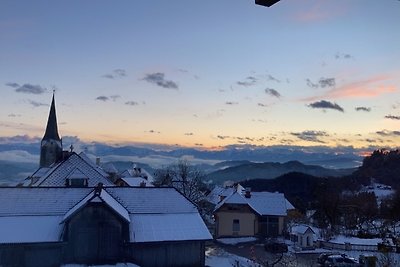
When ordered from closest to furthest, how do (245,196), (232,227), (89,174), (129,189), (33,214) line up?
(33,214)
(129,189)
(89,174)
(232,227)
(245,196)

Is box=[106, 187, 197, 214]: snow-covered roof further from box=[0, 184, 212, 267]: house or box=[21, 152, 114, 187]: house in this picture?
box=[21, 152, 114, 187]: house

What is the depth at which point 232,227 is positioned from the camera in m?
43.4

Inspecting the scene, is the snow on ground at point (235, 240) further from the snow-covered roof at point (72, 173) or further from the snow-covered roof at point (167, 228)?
the snow-covered roof at point (167, 228)

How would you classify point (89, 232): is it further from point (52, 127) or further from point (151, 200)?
point (52, 127)

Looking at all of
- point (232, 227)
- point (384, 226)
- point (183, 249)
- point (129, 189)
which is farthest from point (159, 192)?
point (384, 226)

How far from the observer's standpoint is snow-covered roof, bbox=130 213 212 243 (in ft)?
86.8

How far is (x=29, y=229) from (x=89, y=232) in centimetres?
328

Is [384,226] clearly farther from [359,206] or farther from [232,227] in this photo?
[232,227]

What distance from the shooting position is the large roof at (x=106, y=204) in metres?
25.9

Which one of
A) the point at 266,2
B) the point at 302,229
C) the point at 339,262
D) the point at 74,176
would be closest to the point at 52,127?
the point at 74,176

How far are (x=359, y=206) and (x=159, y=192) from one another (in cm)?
3585

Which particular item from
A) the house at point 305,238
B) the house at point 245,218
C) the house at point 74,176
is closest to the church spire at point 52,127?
the house at point 74,176

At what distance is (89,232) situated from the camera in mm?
25953

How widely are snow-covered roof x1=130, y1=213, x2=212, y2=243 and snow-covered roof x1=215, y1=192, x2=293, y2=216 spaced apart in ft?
48.5
